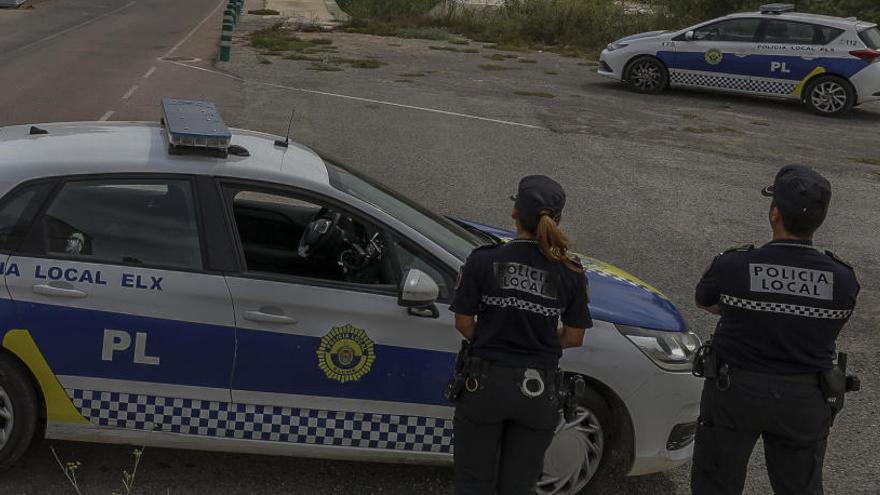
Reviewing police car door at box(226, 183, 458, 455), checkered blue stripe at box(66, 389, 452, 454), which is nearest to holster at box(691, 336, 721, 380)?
police car door at box(226, 183, 458, 455)

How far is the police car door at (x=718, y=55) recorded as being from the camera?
20984 mm

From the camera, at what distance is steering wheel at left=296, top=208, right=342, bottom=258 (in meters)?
5.70

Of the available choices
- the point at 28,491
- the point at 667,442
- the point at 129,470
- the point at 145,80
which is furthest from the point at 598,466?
the point at 145,80

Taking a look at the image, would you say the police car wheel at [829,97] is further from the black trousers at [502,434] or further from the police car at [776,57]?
the black trousers at [502,434]

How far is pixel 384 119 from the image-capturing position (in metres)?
17.0

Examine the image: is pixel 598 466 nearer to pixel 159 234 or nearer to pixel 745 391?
pixel 745 391

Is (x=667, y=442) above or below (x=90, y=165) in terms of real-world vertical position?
below

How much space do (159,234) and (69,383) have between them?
2.54 ft

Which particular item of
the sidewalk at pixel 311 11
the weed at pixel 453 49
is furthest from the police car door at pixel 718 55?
the sidewalk at pixel 311 11

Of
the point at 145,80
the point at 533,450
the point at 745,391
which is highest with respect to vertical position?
the point at 745,391

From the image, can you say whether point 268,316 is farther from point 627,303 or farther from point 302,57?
point 302,57

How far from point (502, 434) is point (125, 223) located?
2071mm

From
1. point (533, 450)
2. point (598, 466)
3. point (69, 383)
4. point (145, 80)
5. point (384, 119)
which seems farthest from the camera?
point (145, 80)

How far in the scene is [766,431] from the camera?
433cm
